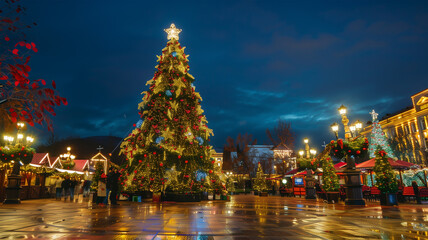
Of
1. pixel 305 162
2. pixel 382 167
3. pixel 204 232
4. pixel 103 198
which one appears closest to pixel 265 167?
pixel 305 162

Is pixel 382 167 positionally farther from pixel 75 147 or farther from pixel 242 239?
pixel 75 147

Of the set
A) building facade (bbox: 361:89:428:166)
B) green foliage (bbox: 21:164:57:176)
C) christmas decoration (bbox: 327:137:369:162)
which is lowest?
green foliage (bbox: 21:164:57:176)

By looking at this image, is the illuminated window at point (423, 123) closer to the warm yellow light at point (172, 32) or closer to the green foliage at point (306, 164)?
the green foliage at point (306, 164)

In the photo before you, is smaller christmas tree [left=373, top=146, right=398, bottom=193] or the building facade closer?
smaller christmas tree [left=373, top=146, right=398, bottom=193]

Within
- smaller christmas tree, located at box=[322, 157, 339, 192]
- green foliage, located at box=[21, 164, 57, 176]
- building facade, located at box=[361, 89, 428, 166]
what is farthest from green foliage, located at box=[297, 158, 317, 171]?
building facade, located at box=[361, 89, 428, 166]

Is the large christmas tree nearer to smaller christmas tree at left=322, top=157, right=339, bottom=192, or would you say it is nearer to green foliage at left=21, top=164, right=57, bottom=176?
smaller christmas tree at left=322, top=157, right=339, bottom=192

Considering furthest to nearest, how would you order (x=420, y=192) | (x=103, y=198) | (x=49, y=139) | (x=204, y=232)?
(x=49, y=139), (x=420, y=192), (x=103, y=198), (x=204, y=232)

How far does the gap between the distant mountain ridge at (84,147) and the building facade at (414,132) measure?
172ft

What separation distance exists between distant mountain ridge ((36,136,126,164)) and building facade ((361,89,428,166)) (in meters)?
52.4

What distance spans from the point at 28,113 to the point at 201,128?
11772mm

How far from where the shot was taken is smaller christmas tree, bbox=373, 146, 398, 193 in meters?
13.6

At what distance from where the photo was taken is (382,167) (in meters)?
14.1

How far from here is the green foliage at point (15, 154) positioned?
1498 cm

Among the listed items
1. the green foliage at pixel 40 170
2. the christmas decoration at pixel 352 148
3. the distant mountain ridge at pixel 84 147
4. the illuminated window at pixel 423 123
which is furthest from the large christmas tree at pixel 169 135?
the distant mountain ridge at pixel 84 147
